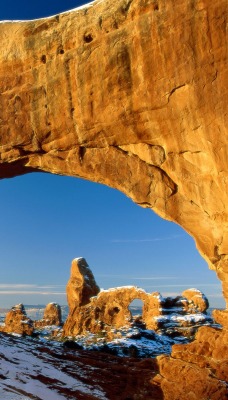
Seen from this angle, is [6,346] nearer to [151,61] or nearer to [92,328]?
[151,61]

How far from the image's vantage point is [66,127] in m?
23.1

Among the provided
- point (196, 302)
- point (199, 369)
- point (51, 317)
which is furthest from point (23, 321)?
point (199, 369)

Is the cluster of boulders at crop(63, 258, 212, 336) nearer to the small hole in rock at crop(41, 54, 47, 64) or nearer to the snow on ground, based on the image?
the snow on ground

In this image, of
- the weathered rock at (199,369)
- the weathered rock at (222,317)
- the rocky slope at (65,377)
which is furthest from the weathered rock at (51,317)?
the weathered rock at (222,317)

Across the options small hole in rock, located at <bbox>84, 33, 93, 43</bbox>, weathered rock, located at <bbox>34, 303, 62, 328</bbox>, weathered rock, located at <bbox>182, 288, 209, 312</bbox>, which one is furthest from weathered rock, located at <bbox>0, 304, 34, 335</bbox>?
small hole in rock, located at <bbox>84, 33, 93, 43</bbox>

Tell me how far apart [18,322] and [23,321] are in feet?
3.69

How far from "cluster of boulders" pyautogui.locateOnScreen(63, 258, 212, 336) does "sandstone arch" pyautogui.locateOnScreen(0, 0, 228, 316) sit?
5038cm

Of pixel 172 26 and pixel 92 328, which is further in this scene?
pixel 92 328

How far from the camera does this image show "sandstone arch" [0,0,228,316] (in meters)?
18.7

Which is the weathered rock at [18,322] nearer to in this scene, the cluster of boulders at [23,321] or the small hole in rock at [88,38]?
the cluster of boulders at [23,321]

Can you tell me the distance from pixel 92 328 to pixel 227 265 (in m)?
55.4

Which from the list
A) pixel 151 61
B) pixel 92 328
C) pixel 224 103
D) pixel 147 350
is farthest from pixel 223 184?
pixel 92 328

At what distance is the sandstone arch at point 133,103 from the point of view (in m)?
18.7

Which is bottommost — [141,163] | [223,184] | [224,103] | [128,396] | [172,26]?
[128,396]
